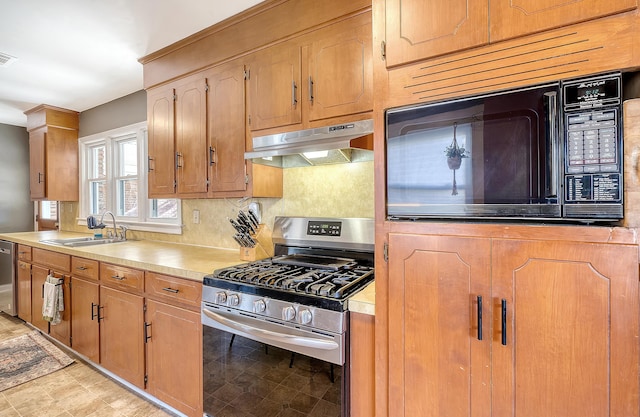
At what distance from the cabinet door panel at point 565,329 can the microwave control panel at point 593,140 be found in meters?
0.15

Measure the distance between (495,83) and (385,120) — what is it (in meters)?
0.36

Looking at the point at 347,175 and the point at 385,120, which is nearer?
the point at 385,120

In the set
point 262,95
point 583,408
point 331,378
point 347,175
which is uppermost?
point 262,95

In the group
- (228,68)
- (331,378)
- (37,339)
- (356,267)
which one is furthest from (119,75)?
(331,378)

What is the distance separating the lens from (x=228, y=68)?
2.08 m

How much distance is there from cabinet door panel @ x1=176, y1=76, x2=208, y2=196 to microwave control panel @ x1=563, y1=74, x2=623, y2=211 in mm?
2017

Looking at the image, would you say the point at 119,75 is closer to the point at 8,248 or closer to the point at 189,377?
the point at 8,248

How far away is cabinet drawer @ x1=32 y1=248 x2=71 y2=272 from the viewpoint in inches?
103

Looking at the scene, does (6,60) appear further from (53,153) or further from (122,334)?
(122,334)

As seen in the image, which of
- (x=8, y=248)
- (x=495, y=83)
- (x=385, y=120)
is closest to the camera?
(x=495, y=83)

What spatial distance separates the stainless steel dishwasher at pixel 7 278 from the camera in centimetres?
338

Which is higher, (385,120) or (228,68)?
(228,68)

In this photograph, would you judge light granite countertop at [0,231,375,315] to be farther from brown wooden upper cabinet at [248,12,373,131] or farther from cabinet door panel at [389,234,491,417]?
brown wooden upper cabinet at [248,12,373,131]

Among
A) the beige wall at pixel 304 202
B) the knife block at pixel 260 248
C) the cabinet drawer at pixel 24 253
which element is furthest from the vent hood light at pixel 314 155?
the cabinet drawer at pixel 24 253
